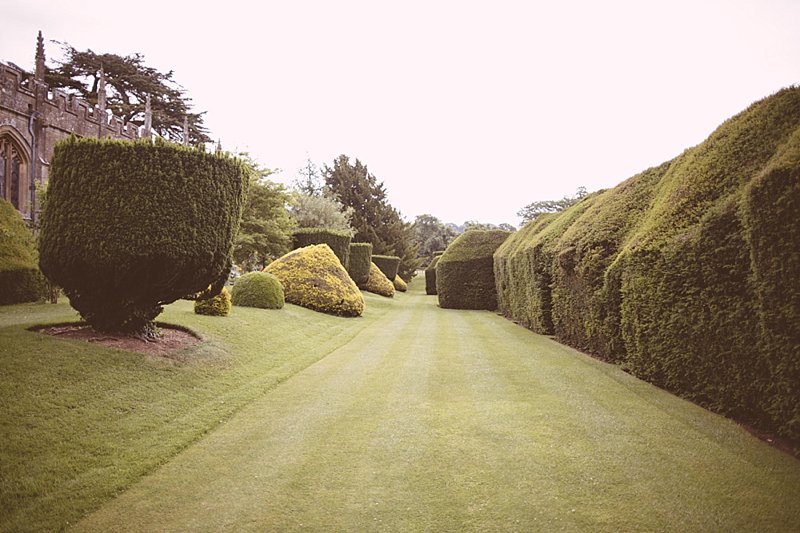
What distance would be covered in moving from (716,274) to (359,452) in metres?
4.40

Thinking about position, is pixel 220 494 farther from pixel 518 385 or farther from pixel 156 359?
pixel 518 385

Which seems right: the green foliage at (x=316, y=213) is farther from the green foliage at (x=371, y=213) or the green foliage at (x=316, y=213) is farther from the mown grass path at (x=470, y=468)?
the mown grass path at (x=470, y=468)

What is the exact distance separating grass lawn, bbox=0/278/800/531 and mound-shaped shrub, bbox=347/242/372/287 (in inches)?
824

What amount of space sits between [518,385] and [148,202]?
6.27 metres

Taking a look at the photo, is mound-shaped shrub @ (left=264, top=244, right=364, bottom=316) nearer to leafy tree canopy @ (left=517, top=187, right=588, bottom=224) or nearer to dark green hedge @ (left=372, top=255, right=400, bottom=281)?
dark green hedge @ (left=372, top=255, right=400, bottom=281)

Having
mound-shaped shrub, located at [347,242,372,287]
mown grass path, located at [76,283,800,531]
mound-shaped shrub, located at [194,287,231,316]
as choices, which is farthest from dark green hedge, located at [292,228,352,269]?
mown grass path, located at [76,283,800,531]

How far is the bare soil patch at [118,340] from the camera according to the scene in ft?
21.8

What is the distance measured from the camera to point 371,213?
44719 millimetres

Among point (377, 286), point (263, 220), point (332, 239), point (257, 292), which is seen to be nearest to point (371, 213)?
point (377, 286)

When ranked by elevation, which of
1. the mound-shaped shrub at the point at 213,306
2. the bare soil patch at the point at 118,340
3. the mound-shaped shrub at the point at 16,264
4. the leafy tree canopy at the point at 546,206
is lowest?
the bare soil patch at the point at 118,340

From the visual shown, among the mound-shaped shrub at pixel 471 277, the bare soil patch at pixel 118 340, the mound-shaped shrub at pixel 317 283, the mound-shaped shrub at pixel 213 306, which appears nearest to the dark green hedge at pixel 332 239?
the mound-shaped shrub at pixel 471 277

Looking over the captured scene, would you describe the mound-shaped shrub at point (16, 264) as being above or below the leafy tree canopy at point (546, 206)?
below

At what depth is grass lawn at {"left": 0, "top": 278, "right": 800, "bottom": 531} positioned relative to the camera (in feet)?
10.4

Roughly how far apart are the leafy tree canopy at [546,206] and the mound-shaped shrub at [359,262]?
5045 centimetres
